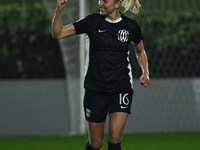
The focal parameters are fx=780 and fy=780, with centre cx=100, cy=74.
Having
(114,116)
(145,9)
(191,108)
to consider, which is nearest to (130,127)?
(191,108)

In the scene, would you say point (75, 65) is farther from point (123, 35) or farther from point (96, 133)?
point (123, 35)

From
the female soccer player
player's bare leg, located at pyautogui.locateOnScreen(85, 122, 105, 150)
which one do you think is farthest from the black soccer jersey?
player's bare leg, located at pyautogui.locateOnScreen(85, 122, 105, 150)

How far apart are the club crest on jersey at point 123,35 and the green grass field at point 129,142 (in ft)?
13.5

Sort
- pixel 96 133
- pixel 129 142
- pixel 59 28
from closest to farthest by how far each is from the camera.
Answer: pixel 59 28, pixel 96 133, pixel 129 142

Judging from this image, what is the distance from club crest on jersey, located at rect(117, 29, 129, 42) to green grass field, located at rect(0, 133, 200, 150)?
410 centimetres

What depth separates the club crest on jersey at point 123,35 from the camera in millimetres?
7406

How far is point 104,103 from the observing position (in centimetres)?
750

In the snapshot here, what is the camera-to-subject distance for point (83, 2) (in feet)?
47.5

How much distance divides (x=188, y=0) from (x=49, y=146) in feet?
19.5

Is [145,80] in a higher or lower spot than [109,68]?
lower

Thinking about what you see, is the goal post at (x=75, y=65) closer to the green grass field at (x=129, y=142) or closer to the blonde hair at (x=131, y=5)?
the green grass field at (x=129, y=142)

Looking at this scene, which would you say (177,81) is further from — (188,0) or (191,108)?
(188,0)

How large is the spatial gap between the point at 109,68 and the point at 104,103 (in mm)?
353

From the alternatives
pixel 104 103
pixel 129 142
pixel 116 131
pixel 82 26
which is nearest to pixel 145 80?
pixel 104 103
